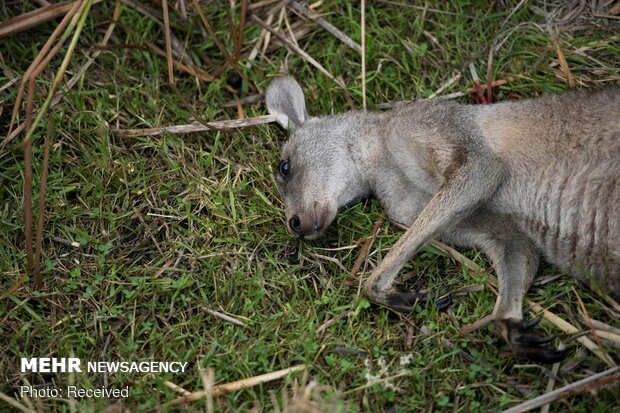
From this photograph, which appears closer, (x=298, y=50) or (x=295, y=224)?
(x=295, y=224)

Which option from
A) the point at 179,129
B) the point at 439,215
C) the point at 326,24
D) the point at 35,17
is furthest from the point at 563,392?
the point at 35,17

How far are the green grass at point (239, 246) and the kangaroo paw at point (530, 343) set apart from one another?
10 centimetres

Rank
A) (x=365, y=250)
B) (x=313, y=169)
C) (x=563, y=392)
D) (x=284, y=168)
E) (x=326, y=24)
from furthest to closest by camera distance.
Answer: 1. (x=326, y=24)
2. (x=284, y=168)
3. (x=313, y=169)
4. (x=365, y=250)
5. (x=563, y=392)

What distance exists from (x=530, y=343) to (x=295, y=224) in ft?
6.09

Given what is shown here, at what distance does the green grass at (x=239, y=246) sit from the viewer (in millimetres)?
4660

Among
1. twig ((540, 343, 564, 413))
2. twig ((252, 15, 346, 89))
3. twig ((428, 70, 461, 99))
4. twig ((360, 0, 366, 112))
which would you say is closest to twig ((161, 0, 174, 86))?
twig ((252, 15, 346, 89))

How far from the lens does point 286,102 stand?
235 inches

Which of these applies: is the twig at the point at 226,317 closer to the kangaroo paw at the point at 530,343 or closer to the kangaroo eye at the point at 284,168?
the kangaroo eye at the point at 284,168

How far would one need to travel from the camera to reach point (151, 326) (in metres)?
5.02

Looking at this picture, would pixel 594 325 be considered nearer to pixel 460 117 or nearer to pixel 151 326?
pixel 460 117

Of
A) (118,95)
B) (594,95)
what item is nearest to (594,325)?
(594,95)

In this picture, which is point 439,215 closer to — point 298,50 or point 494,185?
point 494,185

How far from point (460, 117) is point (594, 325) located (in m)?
1.73

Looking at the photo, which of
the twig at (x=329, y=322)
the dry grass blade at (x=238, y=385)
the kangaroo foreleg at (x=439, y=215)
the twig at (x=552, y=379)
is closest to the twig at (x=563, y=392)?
the twig at (x=552, y=379)
